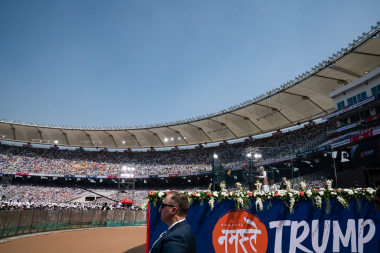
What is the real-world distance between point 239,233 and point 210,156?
33.8 metres

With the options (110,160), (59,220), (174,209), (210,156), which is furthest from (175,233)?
(110,160)

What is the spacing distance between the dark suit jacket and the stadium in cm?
499

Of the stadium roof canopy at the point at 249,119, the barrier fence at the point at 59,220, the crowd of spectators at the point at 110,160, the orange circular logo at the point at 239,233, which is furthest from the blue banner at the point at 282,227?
the crowd of spectators at the point at 110,160

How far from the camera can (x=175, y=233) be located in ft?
6.95

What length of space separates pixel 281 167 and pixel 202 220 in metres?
6.74

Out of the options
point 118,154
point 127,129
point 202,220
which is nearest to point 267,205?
point 202,220

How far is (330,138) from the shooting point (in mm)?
25969

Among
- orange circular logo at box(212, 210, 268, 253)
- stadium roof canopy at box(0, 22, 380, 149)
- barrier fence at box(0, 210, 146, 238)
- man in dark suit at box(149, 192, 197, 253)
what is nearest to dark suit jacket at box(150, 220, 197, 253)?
man in dark suit at box(149, 192, 197, 253)

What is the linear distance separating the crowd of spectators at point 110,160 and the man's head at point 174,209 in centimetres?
3447

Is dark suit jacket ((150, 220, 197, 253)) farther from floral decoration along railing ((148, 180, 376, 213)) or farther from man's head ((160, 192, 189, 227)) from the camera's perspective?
floral decoration along railing ((148, 180, 376, 213))

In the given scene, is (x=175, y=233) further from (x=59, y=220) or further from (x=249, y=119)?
(x=249, y=119)

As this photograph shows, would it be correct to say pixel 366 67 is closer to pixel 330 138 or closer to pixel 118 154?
pixel 330 138

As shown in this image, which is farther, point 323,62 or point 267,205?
point 323,62

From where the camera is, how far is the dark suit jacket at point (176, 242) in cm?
203
